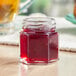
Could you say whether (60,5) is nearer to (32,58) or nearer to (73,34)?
(73,34)

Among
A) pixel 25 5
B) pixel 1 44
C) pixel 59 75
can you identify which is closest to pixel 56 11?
pixel 25 5

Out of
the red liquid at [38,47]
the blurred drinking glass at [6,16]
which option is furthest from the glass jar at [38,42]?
the blurred drinking glass at [6,16]

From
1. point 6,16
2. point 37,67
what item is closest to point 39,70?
point 37,67

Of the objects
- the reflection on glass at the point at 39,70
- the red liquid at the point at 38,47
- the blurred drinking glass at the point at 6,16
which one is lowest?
the reflection on glass at the point at 39,70

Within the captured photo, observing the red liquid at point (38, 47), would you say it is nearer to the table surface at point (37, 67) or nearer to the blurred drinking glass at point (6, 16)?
the table surface at point (37, 67)

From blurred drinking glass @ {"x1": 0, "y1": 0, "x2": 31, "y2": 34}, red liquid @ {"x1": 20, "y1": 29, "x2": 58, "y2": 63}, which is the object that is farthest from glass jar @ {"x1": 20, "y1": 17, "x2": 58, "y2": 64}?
blurred drinking glass @ {"x1": 0, "y1": 0, "x2": 31, "y2": 34}

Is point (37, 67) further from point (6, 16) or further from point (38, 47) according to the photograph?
point (6, 16)

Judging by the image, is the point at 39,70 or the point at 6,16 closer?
the point at 39,70
